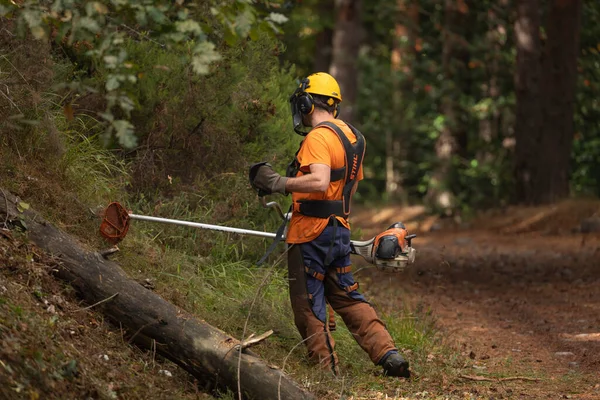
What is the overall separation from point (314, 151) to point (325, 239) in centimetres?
69

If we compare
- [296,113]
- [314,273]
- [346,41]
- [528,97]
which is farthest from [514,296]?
[346,41]

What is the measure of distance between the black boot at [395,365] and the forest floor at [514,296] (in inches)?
13.0

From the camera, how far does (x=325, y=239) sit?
7062 millimetres

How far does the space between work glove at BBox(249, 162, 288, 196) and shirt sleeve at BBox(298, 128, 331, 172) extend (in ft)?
0.64

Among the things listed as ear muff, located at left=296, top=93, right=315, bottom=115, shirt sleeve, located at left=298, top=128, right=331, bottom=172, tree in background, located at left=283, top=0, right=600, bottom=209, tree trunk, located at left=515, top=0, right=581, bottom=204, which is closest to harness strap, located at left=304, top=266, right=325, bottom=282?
shirt sleeve, located at left=298, top=128, right=331, bottom=172

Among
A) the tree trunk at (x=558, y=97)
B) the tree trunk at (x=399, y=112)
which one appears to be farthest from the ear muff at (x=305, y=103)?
the tree trunk at (x=399, y=112)

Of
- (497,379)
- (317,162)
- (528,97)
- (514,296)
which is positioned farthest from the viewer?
(528,97)

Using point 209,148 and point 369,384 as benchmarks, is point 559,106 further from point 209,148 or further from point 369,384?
point 369,384

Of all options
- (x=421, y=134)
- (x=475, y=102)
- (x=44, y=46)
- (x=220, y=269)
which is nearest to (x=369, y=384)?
(x=220, y=269)

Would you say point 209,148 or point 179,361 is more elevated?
point 209,148

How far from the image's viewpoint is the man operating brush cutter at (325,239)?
7023mm

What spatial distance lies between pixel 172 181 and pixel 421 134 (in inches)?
668

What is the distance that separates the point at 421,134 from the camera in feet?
83.4

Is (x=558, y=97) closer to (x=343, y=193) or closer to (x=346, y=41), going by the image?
(x=346, y=41)
